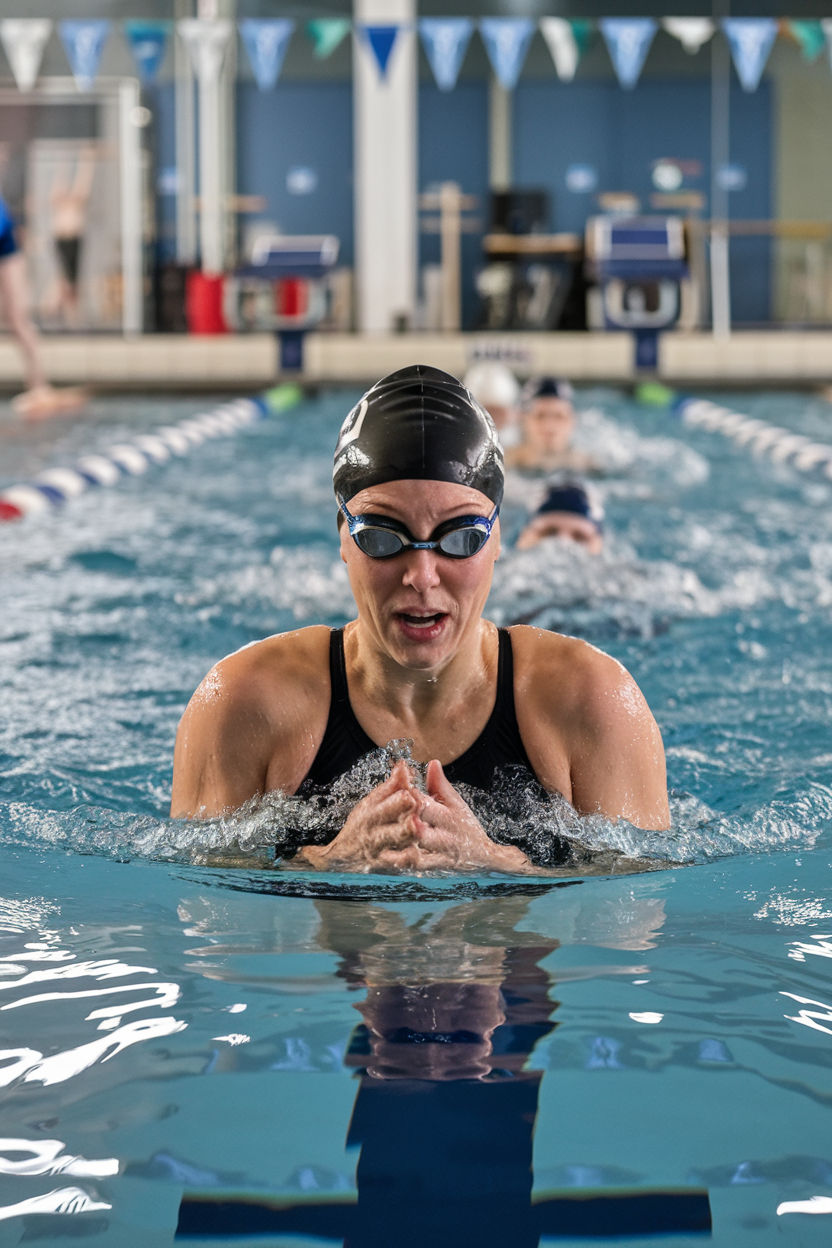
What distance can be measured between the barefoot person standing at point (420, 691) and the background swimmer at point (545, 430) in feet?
16.8

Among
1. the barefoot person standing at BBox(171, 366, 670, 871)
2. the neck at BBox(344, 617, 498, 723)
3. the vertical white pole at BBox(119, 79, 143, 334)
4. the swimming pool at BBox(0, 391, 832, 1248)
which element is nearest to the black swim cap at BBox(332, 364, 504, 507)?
the barefoot person standing at BBox(171, 366, 670, 871)

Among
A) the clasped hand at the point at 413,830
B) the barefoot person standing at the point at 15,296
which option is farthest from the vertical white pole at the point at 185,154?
the clasped hand at the point at 413,830

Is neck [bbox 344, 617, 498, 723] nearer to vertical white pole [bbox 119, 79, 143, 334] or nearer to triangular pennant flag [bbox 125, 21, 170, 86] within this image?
triangular pennant flag [bbox 125, 21, 170, 86]

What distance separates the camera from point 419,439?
220 centimetres

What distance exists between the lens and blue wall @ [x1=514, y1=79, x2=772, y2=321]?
16.9 metres

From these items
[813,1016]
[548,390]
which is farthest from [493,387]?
[813,1016]

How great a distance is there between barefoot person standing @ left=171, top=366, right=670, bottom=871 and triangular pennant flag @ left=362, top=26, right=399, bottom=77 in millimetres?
11612

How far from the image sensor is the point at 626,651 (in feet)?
14.5

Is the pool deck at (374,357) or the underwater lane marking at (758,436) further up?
the pool deck at (374,357)

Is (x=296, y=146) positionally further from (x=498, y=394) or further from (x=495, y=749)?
(x=495, y=749)

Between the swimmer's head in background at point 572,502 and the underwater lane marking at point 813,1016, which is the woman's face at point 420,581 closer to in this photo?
the underwater lane marking at point 813,1016

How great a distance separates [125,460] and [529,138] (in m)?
10.4

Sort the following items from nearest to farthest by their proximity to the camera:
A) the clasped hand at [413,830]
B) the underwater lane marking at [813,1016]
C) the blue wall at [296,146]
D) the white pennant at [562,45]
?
1. the underwater lane marking at [813,1016]
2. the clasped hand at [413,830]
3. the white pennant at [562,45]
4. the blue wall at [296,146]

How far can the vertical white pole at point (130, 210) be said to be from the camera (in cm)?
1459
